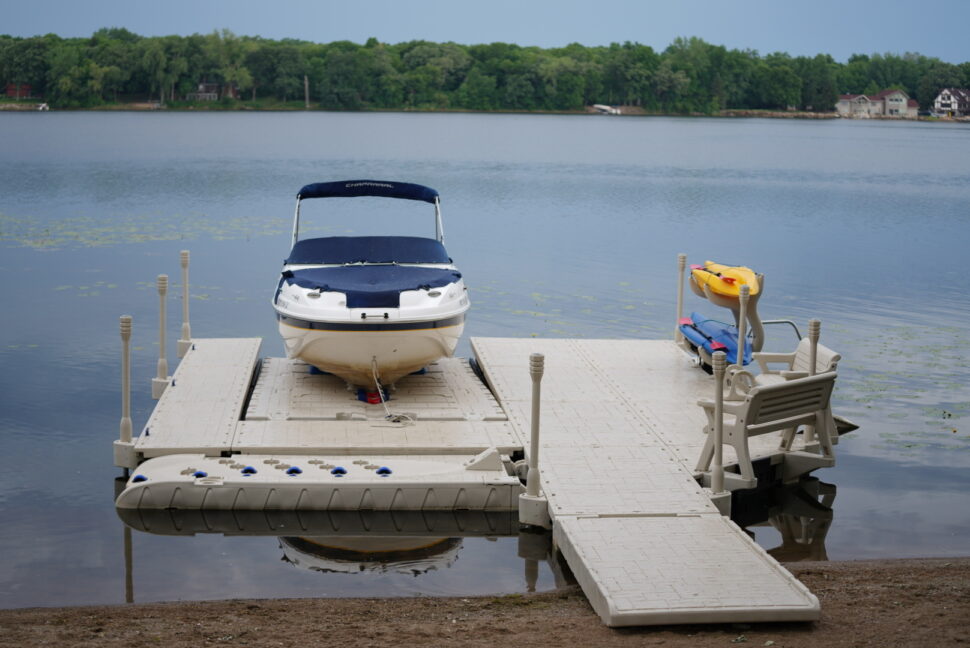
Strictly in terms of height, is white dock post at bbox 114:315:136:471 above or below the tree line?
below

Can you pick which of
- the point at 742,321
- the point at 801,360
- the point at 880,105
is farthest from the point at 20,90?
the point at 801,360

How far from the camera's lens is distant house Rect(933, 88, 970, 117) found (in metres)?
179

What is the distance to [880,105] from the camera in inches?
7283

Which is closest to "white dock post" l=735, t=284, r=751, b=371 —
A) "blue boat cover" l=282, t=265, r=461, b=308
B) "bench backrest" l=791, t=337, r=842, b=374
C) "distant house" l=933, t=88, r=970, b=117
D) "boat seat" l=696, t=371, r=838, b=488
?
"bench backrest" l=791, t=337, r=842, b=374

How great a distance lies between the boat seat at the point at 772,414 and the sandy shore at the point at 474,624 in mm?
1560

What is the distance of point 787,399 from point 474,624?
3663 mm

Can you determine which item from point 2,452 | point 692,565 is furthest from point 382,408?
point 692,565

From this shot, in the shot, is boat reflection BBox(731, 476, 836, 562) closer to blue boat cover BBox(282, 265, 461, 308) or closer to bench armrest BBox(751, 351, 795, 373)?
bench armrest BBox(751, 351, 795, 373)

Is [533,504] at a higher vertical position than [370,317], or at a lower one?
lower

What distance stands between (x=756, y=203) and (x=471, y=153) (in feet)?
88.1

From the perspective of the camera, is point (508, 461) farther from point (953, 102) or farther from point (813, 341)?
point (953, 102)

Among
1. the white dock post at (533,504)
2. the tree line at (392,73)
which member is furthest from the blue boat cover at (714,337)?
the tree line at (392,73)

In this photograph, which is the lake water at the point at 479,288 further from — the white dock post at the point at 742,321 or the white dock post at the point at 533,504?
the white dock post at the point at 742,321

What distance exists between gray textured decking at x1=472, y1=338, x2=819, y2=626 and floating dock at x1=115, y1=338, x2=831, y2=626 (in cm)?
2
